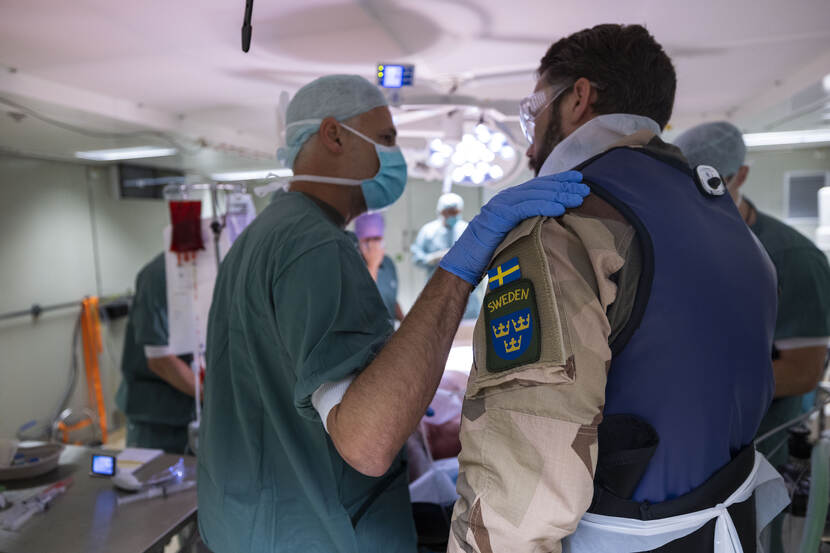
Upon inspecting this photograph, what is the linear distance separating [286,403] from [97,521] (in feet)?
3.36

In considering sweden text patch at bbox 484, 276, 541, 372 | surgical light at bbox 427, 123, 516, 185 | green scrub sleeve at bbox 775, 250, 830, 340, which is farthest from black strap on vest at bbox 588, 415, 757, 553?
surgical light at bbox 427, 123, 516, 185

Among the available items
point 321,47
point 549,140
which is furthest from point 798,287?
point 321,47

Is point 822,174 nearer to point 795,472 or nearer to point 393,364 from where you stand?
point 795,472

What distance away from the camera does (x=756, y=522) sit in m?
0.95

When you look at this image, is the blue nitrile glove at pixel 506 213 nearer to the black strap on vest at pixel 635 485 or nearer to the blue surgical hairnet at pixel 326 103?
→ the black strap on vest at pixel 635 485

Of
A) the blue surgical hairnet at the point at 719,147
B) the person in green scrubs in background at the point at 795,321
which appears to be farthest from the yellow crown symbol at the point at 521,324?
the blue surgical hairnet at the point at 719,147

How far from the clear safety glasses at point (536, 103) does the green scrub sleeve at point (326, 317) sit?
46 cm

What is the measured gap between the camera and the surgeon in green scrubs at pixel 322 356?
2.81ft

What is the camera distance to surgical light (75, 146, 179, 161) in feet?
13.2

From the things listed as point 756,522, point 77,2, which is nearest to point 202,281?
point 77,2

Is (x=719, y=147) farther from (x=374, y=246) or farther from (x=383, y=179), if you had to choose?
(x=374, y=246)

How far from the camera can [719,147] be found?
6.30 ft

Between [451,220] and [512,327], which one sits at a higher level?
[451,220]

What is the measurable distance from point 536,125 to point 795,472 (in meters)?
1.49
